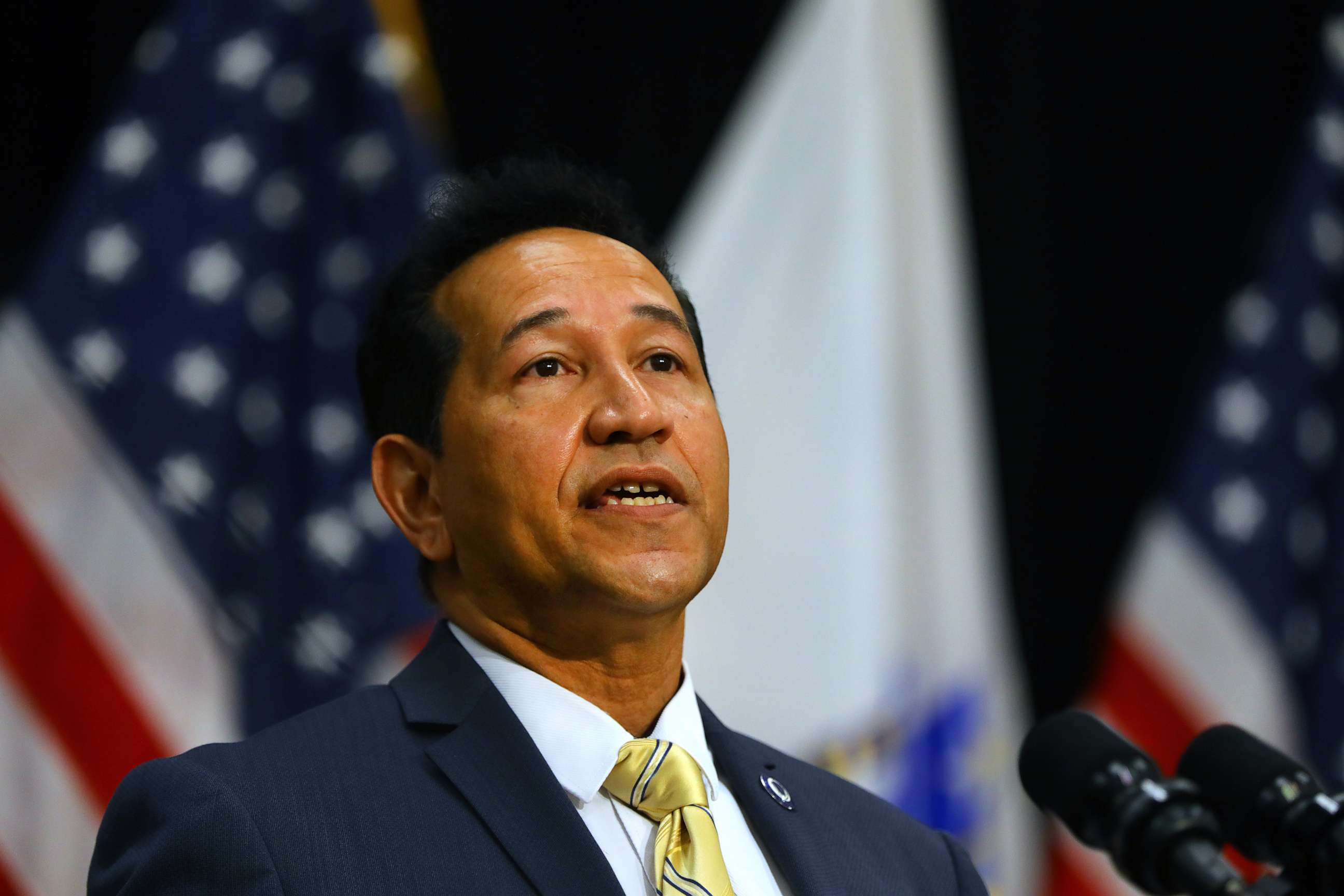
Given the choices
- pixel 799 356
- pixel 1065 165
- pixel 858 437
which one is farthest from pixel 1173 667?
pixel 1065 165

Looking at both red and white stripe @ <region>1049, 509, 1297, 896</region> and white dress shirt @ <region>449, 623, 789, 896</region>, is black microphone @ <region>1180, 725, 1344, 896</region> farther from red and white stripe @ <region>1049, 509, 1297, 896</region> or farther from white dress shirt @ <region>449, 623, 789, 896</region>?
red and white stripe @ <region>1049, 509, 1297, 896</region>

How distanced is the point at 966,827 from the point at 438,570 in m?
2.03

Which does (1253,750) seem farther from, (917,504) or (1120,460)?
(1120,460)

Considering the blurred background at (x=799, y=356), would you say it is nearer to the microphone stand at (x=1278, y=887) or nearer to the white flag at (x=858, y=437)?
the white flag at (x=858, y=437)

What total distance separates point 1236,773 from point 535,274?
1.01 metres

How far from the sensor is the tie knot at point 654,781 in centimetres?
157

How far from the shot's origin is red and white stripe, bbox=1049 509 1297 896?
3.60 meters

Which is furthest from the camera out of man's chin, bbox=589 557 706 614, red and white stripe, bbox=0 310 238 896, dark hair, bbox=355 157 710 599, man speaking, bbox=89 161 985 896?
red and white stripe, bbox=0 310 238 896

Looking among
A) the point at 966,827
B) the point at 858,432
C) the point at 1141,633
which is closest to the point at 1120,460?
the point at 1141,633

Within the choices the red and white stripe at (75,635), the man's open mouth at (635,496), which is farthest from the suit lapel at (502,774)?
the red and white stripe at (75,635)

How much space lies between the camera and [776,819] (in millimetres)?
1704

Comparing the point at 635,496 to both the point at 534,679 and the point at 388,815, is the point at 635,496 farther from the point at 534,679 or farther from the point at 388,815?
the point at 388,815

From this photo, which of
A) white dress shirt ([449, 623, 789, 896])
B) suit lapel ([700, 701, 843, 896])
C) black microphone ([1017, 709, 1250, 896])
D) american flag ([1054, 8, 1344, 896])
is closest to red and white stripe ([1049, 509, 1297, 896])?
american flag ([1054, 8, 1344, 896])

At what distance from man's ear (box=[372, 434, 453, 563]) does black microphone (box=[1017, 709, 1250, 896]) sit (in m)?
0.77
